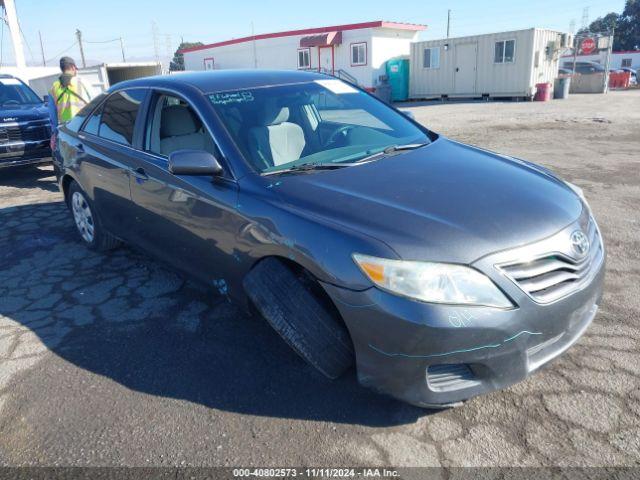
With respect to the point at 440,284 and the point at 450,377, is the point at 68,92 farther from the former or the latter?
the point at 450,377

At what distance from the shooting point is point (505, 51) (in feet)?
73.2

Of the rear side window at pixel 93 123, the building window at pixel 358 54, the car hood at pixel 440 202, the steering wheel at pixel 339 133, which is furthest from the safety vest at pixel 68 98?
the building window at pixel 358 54

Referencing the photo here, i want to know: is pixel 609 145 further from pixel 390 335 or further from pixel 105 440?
pixel 105 440

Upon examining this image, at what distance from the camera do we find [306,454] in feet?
7.68

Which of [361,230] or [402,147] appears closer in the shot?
[361,230]

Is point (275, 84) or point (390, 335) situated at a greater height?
point (275, 84)

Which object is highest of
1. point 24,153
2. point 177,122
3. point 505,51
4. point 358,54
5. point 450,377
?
point 358,54

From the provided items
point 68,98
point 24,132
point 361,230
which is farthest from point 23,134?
point 361,230

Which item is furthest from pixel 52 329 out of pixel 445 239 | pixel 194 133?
pixel 445 239

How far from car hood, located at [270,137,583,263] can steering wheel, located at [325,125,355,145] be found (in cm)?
49

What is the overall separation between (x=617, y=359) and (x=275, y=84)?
286cm

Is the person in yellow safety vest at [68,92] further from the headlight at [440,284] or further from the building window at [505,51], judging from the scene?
the building window at [505,51]

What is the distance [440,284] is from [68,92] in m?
6.84

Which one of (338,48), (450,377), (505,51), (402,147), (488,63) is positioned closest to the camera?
(450,377)
